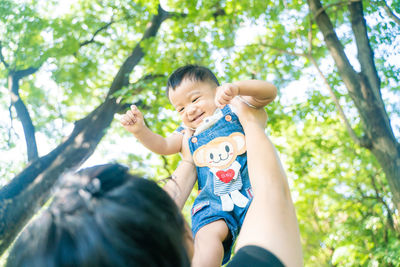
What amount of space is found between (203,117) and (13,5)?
6283 millimetres

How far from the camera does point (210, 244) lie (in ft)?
4.75

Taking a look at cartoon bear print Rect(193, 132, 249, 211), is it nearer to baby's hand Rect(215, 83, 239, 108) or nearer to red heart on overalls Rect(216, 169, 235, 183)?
red heart on overalls Rect(216, 169, 235, 183)

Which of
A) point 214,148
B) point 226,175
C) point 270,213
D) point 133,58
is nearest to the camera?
point 270,213

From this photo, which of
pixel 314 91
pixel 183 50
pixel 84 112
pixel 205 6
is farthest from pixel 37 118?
pixel 314 91

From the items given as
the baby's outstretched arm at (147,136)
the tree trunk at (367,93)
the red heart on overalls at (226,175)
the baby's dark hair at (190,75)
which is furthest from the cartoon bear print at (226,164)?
the tree trunk at (367,93)

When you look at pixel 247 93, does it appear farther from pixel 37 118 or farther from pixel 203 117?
pixel 37 118

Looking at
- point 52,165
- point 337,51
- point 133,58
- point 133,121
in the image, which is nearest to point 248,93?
point 133,121

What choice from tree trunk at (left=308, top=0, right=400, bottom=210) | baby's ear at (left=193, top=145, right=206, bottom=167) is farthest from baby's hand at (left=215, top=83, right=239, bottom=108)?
tree trunk at (left=308, top=0, right=400, bottom=210)

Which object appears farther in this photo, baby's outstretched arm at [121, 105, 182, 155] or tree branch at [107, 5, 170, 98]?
tree branch at [107, 5, 170, 98]

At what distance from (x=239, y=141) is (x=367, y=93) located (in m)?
3.65

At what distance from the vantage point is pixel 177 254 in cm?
60

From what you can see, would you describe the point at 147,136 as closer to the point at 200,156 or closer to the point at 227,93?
the point at 200,156

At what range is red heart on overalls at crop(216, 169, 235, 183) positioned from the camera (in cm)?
169

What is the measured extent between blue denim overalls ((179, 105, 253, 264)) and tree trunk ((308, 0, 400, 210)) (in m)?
3.45
